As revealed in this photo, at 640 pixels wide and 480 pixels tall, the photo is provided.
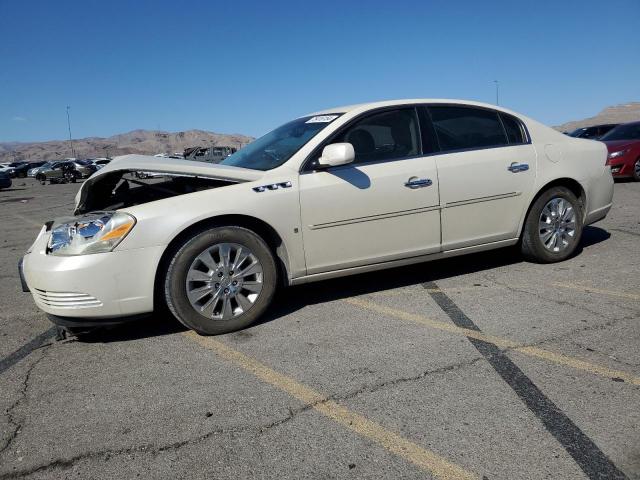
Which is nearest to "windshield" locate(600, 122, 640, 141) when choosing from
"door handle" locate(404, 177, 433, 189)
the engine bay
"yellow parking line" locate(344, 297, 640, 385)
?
"door handle" locate(404, 177, 433, 189)

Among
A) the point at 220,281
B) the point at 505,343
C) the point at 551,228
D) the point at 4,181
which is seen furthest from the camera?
the point at 4,181

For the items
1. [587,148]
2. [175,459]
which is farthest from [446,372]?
[587,148]

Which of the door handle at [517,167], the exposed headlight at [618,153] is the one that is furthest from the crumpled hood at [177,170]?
the exposed headlight at [618,153]

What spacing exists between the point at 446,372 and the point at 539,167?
2.69m

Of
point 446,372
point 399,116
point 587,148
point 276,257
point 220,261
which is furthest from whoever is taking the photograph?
point 587,148

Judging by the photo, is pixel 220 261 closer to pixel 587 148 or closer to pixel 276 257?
pixel 276 257

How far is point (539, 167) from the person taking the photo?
4.88 metres

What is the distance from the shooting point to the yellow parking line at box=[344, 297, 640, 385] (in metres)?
2.88

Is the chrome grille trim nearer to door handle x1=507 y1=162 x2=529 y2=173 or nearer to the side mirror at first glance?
the side mirror

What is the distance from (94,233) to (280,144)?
1.71m

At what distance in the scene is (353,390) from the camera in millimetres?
2838

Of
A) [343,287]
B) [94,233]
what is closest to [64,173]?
[343,287]

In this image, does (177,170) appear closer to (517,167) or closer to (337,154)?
(337,154)

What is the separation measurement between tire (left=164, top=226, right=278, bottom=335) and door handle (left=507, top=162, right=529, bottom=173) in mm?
2324
